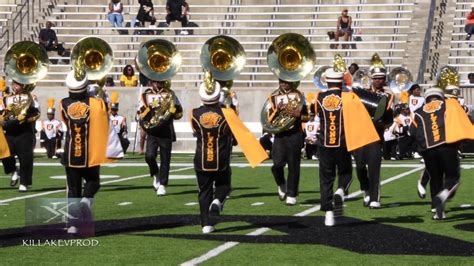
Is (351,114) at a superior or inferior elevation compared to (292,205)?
superior

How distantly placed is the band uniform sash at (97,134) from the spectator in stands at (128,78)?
20576 millimetres

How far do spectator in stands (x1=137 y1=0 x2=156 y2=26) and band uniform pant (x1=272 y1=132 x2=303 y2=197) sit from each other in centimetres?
2090

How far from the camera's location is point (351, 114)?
13.5 metres

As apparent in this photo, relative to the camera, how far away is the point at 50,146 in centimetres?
2980

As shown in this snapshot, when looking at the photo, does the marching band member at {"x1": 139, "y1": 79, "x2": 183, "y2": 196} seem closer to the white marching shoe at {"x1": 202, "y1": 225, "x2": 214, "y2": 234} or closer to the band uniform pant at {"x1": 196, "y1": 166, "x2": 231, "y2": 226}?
the band uniform pant at {"x1": 196, "y1": 166, "x2": 231, "y2": 226}

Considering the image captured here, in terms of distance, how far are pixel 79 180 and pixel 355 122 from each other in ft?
9.50

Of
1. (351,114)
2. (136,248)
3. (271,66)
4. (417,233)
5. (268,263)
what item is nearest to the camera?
(268,263)

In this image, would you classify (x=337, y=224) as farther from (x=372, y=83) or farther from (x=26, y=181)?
(x=26, y=181)

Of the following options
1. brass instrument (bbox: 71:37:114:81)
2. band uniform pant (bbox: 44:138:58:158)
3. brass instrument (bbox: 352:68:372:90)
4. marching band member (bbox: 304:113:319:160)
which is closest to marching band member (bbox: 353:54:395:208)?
brass instrument (bbox: 352:68:372:90)

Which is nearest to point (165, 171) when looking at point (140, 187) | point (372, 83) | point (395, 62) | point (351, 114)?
point (140, 187)

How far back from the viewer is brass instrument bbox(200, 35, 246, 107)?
18.0 m

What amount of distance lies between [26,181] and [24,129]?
0.72 m

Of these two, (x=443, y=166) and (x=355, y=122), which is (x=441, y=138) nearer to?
(x=443, y=166)

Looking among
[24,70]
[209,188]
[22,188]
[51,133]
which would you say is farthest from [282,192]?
[51,133]
